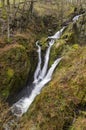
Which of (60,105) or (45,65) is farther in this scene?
A: (45,65)

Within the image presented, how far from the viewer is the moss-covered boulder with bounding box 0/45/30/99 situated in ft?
55.5

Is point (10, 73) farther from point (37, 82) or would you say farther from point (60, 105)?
point (60, 105)

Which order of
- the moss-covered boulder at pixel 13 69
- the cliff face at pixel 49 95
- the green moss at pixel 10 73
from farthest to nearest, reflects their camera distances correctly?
the green moss at pixel 10 73
the moss-covered boulder at pixel 13 69
the cliff face at pixel 49 95

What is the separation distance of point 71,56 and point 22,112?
6.49 meters

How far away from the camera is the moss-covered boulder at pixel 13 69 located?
16.9 metres

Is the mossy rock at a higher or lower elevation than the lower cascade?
higher

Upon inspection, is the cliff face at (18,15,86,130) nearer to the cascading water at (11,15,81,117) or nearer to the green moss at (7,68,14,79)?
the cascading water at (11,15,81,117)

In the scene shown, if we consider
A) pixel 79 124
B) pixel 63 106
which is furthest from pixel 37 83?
pixel 79 124

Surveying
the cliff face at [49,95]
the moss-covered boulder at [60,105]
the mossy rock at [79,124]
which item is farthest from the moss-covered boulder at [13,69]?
the mossy rock at [79,124]

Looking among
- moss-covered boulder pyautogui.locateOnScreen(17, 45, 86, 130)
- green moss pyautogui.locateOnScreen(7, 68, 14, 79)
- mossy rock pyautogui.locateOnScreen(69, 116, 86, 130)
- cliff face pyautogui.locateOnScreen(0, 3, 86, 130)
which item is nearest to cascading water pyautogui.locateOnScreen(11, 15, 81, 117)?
cliff face pyautogui.locateOnScreen(0, 3, 86, 130)

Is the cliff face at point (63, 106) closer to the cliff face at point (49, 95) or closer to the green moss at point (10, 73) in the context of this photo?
the cliff face at point (49, 95)

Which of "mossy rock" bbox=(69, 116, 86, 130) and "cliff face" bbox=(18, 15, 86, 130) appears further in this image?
"cliff face" bbox=(18, 15, 86, 130)

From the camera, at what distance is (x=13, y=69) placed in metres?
17.8

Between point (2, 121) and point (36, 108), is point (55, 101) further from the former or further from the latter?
point (2, 121)
